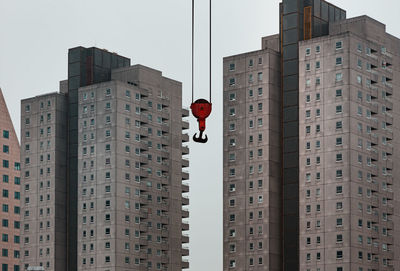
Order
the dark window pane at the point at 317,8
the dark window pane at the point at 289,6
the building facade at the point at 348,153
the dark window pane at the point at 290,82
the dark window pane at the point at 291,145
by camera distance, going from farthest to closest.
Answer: the dark window pane at the point at 317,8 < the dark window pane at the point at 289,6 < the dark window pane at the point at 290,82 < the dark window pane at the point at 291,145 < the building facade at the point at 348,153

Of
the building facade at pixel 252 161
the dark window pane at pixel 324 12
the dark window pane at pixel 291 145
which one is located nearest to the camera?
the building facade at pixel 252 161

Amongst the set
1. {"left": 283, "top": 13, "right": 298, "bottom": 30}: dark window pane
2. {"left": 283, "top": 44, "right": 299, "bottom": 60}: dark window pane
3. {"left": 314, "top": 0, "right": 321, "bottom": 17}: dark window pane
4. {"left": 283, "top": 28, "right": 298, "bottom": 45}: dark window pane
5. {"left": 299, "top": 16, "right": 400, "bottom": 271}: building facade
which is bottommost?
{"left": 299, "top": 16, "right": 400, "bottom": 271}: building facade

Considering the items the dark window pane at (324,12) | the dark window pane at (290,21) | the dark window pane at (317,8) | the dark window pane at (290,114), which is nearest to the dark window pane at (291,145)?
the dark window pane at (290,114)

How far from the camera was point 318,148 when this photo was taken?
184 metres

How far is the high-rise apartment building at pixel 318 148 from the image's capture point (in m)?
180

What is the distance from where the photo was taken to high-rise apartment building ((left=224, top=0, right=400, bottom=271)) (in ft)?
589

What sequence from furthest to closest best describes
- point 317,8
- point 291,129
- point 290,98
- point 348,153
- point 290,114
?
point 317,8, point 290,98, point 290,114, point 291,129, point 348,153

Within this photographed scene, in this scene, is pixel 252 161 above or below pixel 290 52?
below

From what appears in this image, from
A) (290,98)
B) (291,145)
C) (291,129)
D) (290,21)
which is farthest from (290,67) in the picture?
(291,145)

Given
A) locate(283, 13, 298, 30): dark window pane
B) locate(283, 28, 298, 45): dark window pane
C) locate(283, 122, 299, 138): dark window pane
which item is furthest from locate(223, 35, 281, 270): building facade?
locate(283, 13, 298, 30): dark window pane

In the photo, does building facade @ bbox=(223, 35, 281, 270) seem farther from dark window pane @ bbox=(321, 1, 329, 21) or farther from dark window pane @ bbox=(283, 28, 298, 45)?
dark window pane @ bbox=(321, 1, 329, 21)

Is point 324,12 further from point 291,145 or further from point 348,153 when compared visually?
point 348,153

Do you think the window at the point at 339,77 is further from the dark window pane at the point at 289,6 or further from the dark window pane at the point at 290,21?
the dark window pane at the point at 289,6

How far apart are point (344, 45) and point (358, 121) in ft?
46.2
